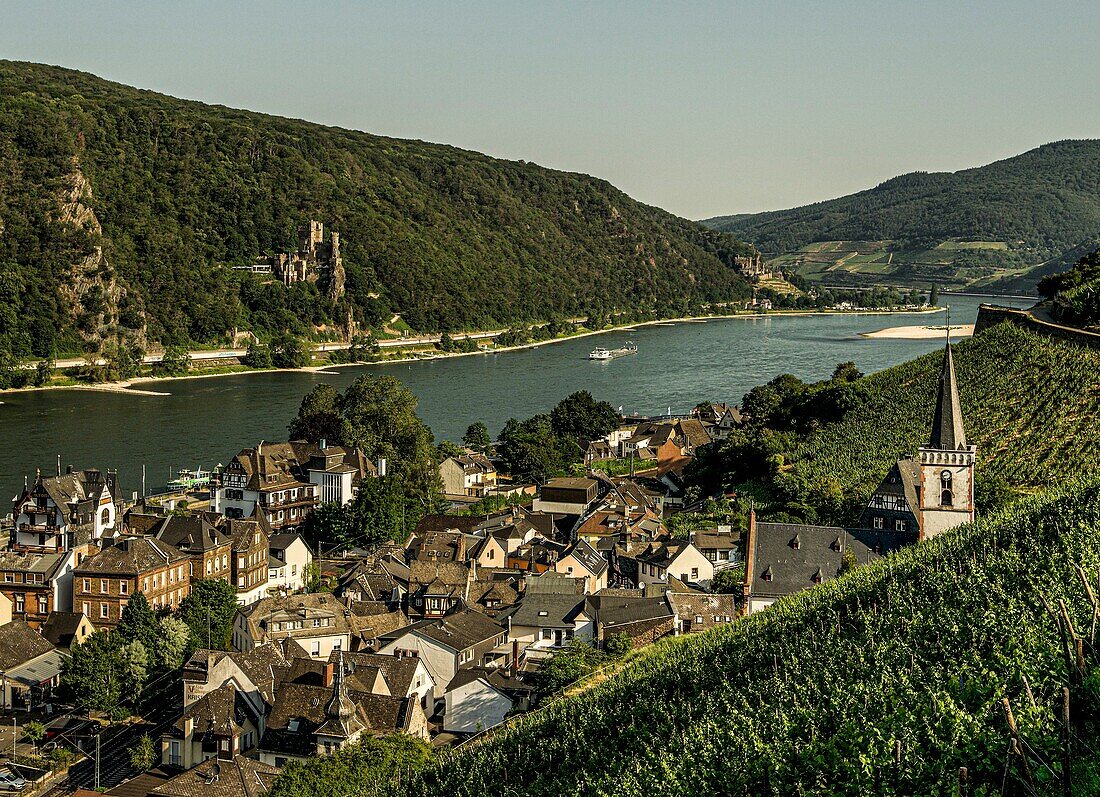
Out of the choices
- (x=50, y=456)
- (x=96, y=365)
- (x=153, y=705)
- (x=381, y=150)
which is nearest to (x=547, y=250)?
(x=381, y=150)

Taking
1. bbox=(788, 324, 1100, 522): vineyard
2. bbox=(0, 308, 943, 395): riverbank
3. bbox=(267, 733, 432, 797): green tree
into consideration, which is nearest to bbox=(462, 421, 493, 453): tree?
bbox=(788, 324, 1100, 522): vineyard

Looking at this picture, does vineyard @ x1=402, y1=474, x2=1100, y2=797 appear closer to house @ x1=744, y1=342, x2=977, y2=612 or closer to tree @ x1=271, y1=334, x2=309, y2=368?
house @ x1=744, y1=342, x2=977, y2=612

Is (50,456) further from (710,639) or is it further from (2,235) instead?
(2,235)

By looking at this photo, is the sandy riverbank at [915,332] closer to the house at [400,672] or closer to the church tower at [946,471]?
the church tower at [946,471]

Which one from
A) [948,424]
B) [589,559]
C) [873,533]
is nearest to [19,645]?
[589,559]

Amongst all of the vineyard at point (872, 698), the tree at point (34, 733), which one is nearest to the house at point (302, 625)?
the tree at point (34, 733)
